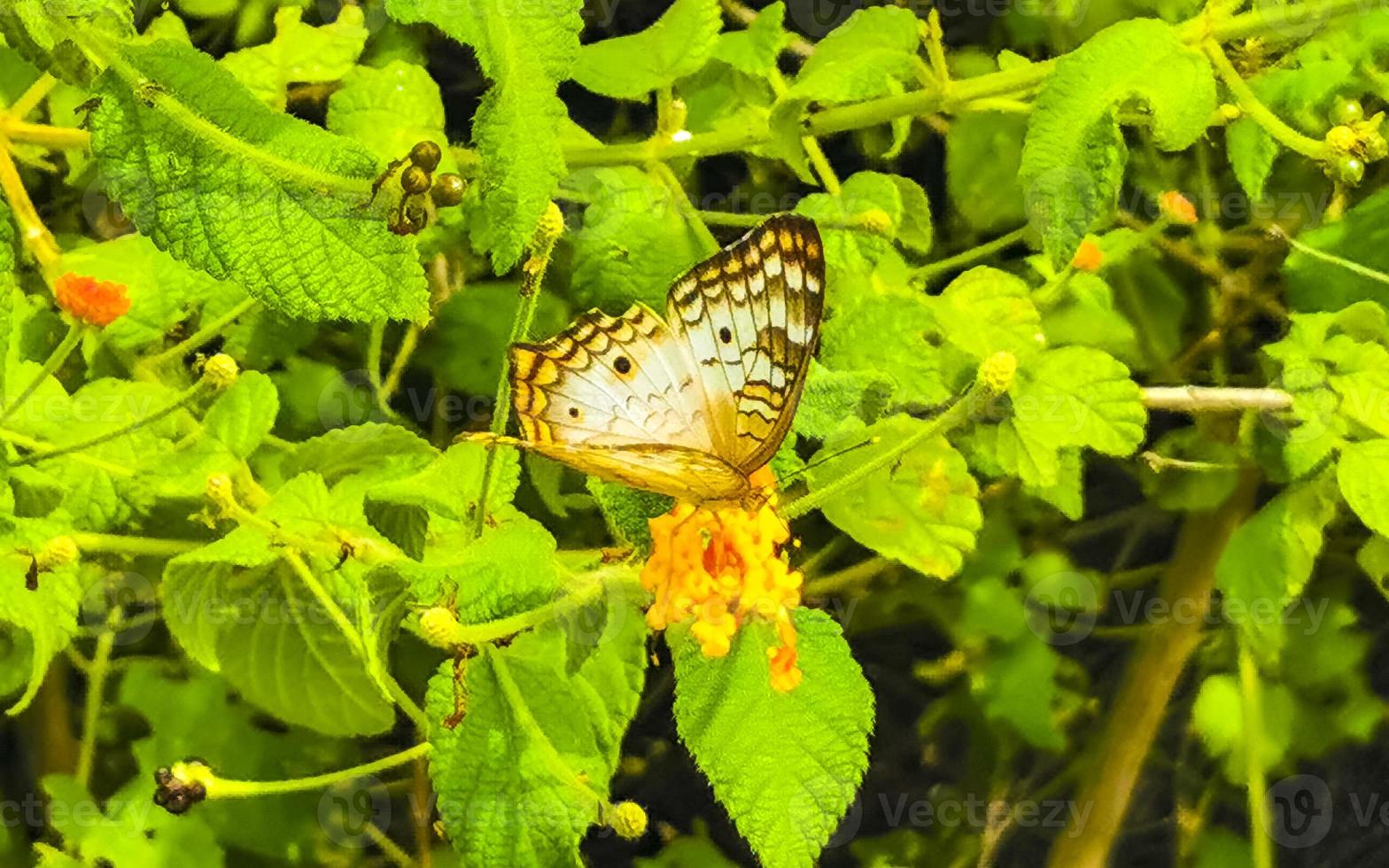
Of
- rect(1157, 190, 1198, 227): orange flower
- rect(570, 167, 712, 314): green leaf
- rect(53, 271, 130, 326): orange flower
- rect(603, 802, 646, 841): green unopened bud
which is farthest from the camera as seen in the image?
rect(1157, 190, 1198, 227): orange flower

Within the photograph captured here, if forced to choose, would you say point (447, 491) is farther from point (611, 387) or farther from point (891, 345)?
point (891, 345)

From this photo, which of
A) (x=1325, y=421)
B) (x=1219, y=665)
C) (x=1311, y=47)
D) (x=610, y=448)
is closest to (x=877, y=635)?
(x=1219, y=665)

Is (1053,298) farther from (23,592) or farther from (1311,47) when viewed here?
(23,592)

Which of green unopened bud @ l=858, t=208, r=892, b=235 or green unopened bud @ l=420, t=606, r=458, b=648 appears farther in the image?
green unopened bud @ l=858, t=208, r=892, b=235

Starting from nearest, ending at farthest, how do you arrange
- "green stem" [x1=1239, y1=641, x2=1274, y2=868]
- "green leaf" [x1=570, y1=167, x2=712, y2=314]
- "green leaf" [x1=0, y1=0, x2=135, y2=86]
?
"green leaf" [x1=0, y1=0, x2=135, y2=86]
"green leaf" [x1=570, y1=167, x2=712, y2=314]
"green stem" [x1=1239, y1=641, x2=1274, y2=868]

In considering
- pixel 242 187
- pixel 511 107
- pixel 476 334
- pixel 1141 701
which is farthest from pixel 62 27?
pixel 1141 701

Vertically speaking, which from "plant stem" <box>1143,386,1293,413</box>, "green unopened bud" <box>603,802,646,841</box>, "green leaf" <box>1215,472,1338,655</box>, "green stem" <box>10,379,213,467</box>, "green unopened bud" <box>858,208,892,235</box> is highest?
"green unopened bud" <box>858,208,892,235</box>

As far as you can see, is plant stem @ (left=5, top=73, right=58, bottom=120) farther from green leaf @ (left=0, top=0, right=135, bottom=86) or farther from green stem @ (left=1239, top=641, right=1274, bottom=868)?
green stem @ (left=1239, top=641, right=1274, bottom=868)

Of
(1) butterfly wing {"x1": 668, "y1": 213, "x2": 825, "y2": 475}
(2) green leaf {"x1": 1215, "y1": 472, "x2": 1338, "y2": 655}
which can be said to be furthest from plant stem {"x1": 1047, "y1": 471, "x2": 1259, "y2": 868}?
(1) butterfly wing {"x1": 668, "y1": 213, "x2": 825, "y2": 475}
